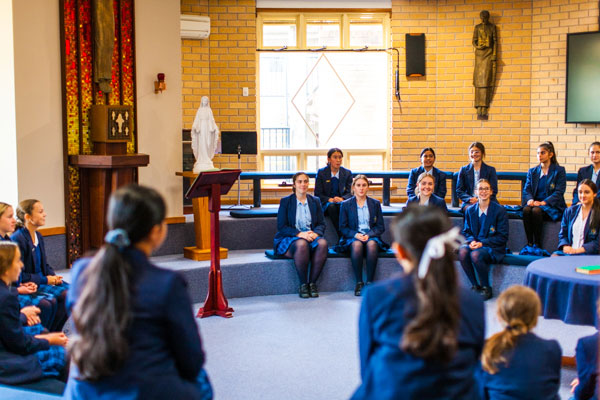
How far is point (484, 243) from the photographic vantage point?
6230 millimetres

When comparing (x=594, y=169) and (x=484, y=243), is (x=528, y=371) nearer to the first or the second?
(x=484, y=243)

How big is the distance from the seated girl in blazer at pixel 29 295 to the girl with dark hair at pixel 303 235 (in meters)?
2.34

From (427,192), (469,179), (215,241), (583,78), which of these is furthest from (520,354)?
(583,78)

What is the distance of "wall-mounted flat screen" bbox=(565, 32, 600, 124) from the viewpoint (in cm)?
853

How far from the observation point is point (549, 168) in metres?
6.88

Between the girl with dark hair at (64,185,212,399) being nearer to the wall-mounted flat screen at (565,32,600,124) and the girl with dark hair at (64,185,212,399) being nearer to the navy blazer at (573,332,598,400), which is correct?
the navy blazer at (573,332,598,400)

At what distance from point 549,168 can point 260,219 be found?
2.86 metres

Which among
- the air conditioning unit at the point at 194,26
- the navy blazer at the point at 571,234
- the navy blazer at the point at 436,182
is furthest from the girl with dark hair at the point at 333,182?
the air conditioning unit at the point at 194,26

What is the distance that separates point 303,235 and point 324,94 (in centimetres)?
350

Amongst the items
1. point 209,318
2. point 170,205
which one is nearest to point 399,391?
point 209,318

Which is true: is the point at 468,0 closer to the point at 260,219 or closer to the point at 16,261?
the point at 260,219

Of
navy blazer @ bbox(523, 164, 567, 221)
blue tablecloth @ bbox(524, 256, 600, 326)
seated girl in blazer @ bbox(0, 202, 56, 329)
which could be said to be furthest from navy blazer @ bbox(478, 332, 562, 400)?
navy blazer @ bbox(523, 164, 567, 221)

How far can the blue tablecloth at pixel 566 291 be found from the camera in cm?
417

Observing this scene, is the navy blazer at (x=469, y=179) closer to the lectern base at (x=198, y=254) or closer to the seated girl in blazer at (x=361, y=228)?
the seated girl in blazer at (x=361, y=228)
